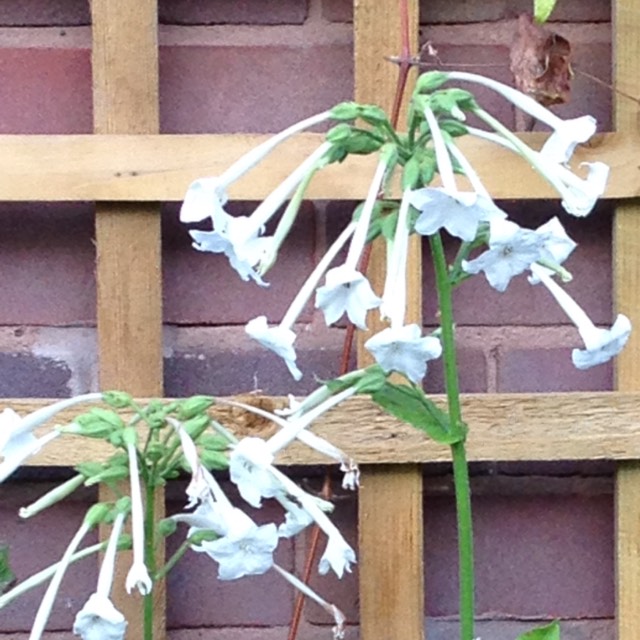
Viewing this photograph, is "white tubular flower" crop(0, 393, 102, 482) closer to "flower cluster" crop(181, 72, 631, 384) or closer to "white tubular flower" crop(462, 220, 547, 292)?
"flower cluster" crop(181, 72, 631, 384)

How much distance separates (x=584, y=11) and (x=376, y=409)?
42 cm

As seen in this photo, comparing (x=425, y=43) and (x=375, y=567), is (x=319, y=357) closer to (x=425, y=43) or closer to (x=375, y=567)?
(x=375, y=567)

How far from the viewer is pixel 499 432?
939mm

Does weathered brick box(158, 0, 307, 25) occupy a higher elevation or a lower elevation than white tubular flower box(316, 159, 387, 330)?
higher

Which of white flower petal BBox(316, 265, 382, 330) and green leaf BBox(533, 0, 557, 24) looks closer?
A: white flower petal BBox(316, 265, 382, 330)

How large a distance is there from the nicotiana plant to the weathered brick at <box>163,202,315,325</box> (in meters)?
0.34

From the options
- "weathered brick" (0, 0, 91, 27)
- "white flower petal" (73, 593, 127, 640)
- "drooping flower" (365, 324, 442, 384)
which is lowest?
"white flower petal" (73, 593, 127, 640)

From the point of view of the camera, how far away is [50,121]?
3.22 feet

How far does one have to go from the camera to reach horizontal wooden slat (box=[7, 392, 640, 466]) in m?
0.92

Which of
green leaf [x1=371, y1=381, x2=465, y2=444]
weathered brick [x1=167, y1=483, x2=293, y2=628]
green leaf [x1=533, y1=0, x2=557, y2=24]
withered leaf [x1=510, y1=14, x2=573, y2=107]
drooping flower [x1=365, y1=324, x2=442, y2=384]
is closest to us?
drooping flower [x1=365, y1=324, x2=442, y2=384]

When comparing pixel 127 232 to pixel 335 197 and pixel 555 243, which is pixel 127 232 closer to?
pixel 335 197

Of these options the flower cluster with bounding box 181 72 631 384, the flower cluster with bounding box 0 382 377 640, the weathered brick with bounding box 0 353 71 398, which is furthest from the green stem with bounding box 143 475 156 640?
the weathered brick with bounding box 0 353 71 398

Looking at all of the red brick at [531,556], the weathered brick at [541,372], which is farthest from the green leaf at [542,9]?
the red brick at [531,556]

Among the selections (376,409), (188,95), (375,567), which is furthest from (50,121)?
(375,567)
